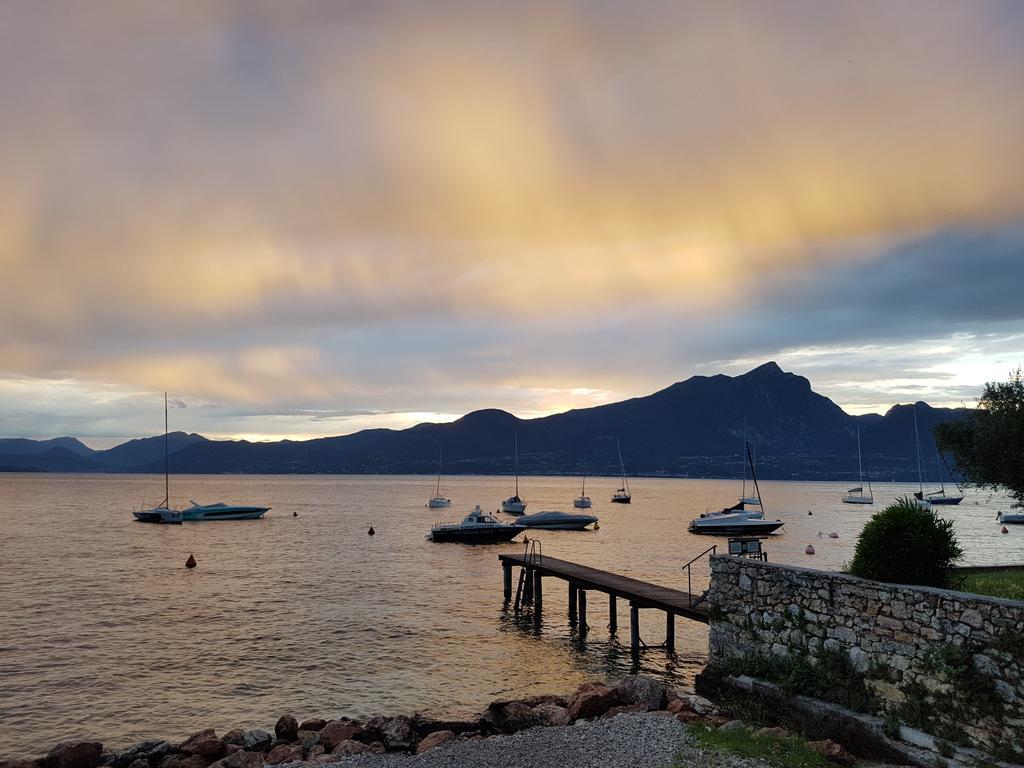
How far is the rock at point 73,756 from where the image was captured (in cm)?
1736

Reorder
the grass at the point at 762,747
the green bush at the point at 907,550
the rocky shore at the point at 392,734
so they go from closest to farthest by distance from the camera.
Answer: the grass at the point at 762,747 → the green bush at the point at 907,550 → the rocky shore at the point at 392,734

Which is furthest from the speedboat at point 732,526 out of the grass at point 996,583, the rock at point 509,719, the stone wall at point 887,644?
the rock at point 509,719

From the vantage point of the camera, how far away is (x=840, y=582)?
16.4m

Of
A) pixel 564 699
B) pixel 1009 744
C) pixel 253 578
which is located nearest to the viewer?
pixel 1009 744

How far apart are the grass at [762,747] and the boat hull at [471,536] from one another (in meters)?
63.4

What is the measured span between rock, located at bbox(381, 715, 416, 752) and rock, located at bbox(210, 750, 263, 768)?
3.03 metres

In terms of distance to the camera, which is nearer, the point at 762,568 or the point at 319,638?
the point at 762,568

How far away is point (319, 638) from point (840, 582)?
25.0m

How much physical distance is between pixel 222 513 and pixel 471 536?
5653 centimetres

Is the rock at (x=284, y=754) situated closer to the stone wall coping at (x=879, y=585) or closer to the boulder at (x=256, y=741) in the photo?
the boulder at (x=256, y=741)

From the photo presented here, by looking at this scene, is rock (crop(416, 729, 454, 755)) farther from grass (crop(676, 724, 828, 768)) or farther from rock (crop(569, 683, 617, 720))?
grass (crop(676, 724, 828, 768))

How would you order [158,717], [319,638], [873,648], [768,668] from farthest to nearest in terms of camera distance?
[319,638], [158,717], [768,668], [873,648]

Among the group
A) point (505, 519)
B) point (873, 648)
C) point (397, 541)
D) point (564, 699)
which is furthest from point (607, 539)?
point (873, 648)

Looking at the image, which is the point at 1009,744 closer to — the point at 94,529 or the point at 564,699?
the point at 564,699
